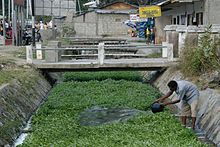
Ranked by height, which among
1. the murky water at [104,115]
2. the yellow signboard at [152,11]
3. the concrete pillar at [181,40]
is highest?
the yellow signboard at [152,11]

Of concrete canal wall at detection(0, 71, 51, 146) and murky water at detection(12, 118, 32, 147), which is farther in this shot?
concrete canal wall at detection(0, 71, 51, 146)

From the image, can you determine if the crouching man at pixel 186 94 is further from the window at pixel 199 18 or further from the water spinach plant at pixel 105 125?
the window at pixel 199 18

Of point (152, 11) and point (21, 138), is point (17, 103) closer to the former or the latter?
point (21, 138)

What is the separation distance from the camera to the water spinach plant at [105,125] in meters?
11.5

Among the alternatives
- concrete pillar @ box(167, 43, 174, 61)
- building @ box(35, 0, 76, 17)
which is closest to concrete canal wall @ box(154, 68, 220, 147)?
concrete pillar @ box(167, 43, 174, 61)

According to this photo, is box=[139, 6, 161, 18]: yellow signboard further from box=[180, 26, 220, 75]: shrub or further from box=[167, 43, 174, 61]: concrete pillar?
box=[180, 26, 220, 75]: shrub

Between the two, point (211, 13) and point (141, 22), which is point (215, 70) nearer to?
point (211, 13)

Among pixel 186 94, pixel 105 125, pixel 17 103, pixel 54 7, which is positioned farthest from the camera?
pixel 54 7

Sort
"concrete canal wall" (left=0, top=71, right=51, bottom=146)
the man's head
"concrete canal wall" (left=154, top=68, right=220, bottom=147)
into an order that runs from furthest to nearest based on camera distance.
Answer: the man's head → "concrete canal wall" (left=154, top=68, right=220, bottom=147) → "concrete canal wall" (left=0, top=71, right=51, bottom=146)

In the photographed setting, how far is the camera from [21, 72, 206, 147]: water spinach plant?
11539 mm

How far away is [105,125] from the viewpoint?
546 inches

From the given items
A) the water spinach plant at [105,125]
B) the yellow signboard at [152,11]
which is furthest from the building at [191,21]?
the water spinach plant at [105,125]

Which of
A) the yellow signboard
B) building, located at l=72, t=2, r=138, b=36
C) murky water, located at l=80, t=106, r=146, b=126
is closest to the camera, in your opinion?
murky water, located at l=80, t=106, r=146, b=126

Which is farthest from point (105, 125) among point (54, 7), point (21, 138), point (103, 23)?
point (103, 23)
